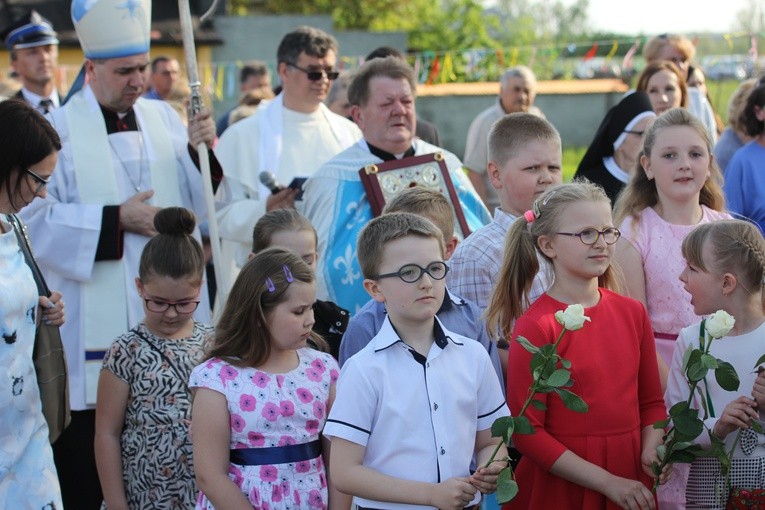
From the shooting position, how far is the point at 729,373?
11.4 ft

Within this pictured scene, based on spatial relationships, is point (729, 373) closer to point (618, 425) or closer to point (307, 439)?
point (618, 425)

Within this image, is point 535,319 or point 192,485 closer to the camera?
point 535,319

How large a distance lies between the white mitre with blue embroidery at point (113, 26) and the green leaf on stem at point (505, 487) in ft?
10.3

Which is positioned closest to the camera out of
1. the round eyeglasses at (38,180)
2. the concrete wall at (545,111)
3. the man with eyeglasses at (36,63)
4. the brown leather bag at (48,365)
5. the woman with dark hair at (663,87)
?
the round eyeglasses at (38,180)

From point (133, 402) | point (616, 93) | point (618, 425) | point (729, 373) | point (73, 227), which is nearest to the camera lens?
point (729, 373)

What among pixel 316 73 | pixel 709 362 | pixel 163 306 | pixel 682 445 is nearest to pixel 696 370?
pixel 709 362

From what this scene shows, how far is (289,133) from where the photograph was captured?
6.61 meters

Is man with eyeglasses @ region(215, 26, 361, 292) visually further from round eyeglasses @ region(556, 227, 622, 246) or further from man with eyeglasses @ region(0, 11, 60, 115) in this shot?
round eyeglasses @ region(556, 227, 622, 246)

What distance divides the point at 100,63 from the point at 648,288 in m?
2.83

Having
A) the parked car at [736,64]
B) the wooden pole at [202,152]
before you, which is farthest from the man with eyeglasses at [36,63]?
the parked car at [736,64]

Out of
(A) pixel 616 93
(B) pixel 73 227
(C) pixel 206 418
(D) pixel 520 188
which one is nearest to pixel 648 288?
(D) pixel 520 188

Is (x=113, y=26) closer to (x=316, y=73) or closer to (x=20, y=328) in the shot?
(x=316, y=73)

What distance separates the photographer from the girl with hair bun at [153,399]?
14.1ft

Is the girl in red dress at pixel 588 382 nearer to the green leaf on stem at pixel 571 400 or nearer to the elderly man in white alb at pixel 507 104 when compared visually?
the green leaf on stem at pixel 571 400
